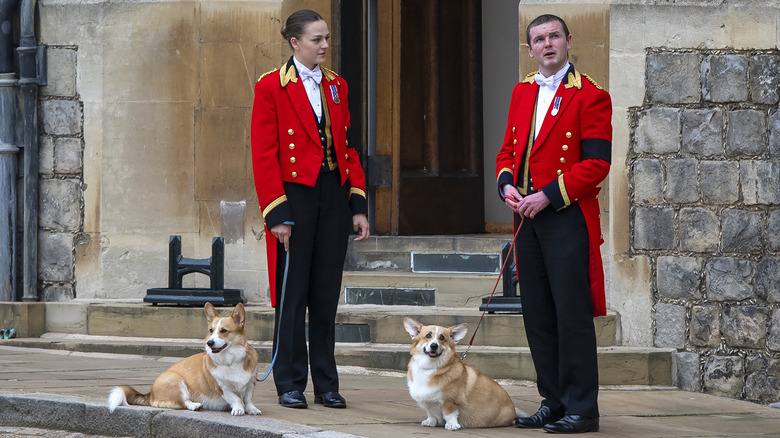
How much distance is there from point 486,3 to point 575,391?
5.54 m

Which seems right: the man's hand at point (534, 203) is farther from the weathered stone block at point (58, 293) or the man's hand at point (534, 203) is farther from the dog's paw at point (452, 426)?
the weathered stone block at point (58, 293)

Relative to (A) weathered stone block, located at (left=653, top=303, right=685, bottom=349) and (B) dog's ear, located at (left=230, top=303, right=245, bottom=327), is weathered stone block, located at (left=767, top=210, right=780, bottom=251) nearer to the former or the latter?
(A) weathered stone block, located at (left=653, top=303, right=685, bottom=349)

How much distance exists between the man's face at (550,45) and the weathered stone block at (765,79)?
2.70 metres

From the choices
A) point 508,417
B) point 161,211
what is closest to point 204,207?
point 161,211

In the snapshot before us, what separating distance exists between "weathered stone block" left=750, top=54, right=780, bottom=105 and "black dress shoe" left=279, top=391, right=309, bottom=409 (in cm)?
370

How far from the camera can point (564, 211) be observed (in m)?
5.35

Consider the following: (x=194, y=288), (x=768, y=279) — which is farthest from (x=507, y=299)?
(x=194, y=288)

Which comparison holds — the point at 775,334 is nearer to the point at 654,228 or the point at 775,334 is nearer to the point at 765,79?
the point at 654,228

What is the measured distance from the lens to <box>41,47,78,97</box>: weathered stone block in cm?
862

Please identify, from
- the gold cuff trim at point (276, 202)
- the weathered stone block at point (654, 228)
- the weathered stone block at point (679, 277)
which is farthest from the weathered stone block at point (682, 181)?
the gold cuff trim at point (276, 202)

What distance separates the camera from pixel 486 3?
1023 cm

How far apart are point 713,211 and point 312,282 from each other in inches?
120

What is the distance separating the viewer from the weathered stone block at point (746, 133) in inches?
301

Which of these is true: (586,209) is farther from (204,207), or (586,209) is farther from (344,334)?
(204,207)
